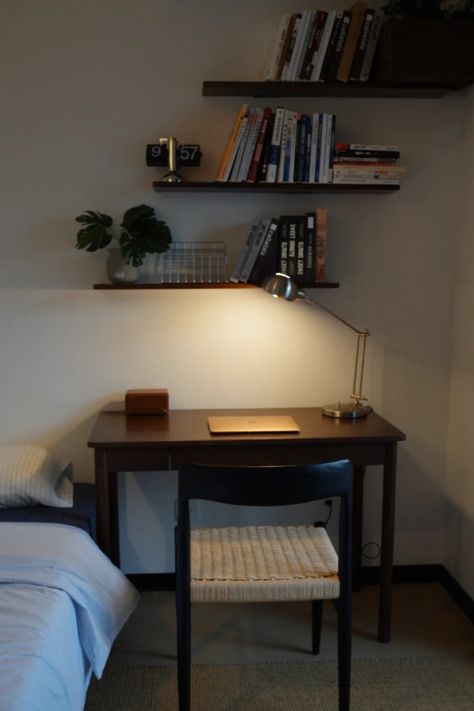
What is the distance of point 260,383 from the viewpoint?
9.07 ft

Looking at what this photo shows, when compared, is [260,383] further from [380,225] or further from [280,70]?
[280,70]

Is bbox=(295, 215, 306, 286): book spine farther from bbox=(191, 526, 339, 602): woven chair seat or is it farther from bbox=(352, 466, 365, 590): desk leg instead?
bbox=(191, 526, 339, 602): woven chair seat

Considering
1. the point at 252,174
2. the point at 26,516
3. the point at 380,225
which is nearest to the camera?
the point at 26,516

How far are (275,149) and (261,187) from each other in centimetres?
15

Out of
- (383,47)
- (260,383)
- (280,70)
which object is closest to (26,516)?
(260,383)

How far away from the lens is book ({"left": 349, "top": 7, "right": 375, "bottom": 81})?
242 centimetres

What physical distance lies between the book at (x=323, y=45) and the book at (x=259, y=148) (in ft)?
0.70

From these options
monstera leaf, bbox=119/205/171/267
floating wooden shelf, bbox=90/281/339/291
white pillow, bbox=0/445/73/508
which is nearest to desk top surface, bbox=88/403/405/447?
white pillow, bbox=0/445/73/508

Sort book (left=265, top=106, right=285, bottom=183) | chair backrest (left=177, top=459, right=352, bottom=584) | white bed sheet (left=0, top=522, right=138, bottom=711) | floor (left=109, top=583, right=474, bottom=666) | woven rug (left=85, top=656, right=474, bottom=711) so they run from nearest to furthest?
white bed sheet (left=0, top=522, right=138, bottom=711) < chair backrest (left=177, top=459, right=352, bottom=584) < woven rug (left=85, top=656, right=474, bottom=711) < floor (left=109, top=583, right=474, bottom=666) < book (left=265, top=106, right=285, bottom=183)

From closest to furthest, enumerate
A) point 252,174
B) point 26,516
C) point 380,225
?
1. point 26,516
2. point 252,174
3. point 380,225

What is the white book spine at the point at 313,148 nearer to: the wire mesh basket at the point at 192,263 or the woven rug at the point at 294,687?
the wire mesh basket at the point at 192,263

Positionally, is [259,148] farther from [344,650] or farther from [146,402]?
[344,650]

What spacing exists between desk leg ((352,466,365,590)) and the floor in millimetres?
76

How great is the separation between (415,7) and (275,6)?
0.53m
